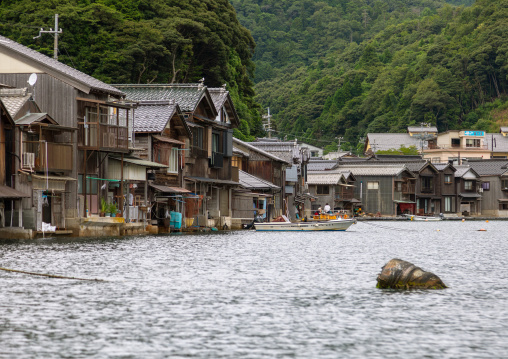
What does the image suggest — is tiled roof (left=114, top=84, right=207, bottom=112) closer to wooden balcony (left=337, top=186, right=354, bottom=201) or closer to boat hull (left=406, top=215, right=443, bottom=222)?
wooden balcony (left=337, top=186, right=354, bottom=201)

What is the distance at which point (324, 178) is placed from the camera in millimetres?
112938

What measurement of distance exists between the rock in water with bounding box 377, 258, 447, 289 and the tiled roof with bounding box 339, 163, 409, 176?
313ft

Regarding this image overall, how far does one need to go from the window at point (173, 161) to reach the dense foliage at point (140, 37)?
20100 millimetres

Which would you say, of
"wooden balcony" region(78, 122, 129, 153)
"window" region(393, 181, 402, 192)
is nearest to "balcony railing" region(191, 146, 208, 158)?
"wooden balcony" region(78, 122, 129, 153)

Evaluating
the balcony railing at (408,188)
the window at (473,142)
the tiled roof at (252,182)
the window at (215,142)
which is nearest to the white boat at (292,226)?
the window at (215,142)

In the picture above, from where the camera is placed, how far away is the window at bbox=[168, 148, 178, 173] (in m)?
56.7

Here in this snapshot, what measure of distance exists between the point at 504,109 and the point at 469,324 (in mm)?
164394

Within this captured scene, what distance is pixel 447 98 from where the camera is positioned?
169875 millimetres

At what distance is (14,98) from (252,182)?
118ft

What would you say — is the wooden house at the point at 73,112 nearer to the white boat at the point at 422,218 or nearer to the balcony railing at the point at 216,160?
the balcony railing at the point at 216,160

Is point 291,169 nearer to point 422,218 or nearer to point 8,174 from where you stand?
point 422,218

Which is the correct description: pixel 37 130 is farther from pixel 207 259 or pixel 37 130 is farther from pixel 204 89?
pixel 204 89

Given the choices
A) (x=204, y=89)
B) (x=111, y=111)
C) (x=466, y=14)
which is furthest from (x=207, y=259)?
(x=466, y=14)

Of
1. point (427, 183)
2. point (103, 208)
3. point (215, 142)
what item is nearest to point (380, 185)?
point (427, 183)
